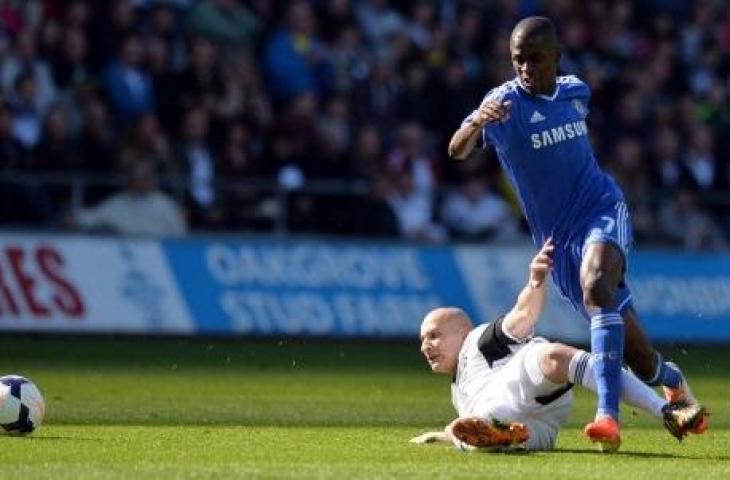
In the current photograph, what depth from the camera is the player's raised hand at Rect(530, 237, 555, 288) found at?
10938 millimetres

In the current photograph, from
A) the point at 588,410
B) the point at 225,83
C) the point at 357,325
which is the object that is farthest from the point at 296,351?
the point at 588,410

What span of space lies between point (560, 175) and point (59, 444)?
3231mm

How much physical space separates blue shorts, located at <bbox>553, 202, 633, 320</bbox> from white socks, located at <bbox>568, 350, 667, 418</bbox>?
0.45m

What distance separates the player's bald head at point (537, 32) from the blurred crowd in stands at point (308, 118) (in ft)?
33.0

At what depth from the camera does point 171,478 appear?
29.9 ft

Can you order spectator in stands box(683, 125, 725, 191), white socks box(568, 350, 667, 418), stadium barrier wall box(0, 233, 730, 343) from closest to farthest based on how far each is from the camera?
1. white socks box(568, 350, 667, 418)
2. stadium barrier wall box(0, 233, 730, 343)
3. spectator in stands box(683, 125, 725, 191)

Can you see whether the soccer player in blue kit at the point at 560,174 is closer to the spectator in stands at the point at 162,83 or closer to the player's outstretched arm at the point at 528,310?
the player's outstretched arm at the point at 528,310

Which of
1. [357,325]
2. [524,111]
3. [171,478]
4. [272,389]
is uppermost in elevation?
[524,111]

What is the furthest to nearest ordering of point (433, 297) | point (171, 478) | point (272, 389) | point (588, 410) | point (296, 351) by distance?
point (433, 297), point (296, 351), point (272, 389), point (588, 410), point (171, 478)

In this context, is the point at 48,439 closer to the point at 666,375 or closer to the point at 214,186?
the point at 666,375

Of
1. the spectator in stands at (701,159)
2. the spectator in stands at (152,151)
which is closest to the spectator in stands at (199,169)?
the spectator in stands at (152,151)

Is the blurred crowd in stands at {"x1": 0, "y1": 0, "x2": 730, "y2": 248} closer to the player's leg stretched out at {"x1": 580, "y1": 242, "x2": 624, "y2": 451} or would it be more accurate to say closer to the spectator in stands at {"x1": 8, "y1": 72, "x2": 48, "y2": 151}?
the spectator in stands at {"x1": 8, "y1": 72, "x2": 48, "y2": 151}

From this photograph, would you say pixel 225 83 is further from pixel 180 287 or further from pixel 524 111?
pixel 524 111

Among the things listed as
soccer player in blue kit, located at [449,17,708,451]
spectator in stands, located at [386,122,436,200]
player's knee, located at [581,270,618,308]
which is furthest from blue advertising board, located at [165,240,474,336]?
player's knee, located at [581,270,618,308]
